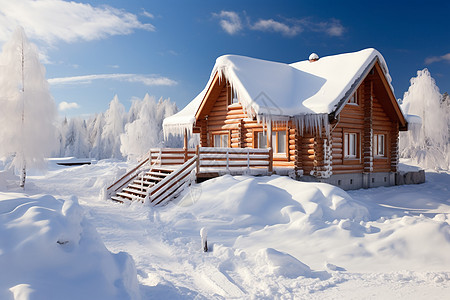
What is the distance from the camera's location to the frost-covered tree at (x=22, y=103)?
17.7m

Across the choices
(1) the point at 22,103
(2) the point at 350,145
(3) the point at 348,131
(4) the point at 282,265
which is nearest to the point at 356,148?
(2) the point at 350,145

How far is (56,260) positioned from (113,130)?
61991mm

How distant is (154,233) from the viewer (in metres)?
8.81

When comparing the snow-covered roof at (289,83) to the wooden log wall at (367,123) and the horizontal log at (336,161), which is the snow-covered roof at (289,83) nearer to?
the wooden log wall at (367,123)

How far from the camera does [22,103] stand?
58.6ft

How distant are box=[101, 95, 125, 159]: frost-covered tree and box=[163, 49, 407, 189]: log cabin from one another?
1747 inches

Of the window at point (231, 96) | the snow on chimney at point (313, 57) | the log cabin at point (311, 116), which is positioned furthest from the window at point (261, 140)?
the snow on chimney at point (313, 57)

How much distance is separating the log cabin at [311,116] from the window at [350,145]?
0.17 ft

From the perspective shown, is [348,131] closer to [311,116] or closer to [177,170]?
[311,116]

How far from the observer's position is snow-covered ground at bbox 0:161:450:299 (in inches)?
156

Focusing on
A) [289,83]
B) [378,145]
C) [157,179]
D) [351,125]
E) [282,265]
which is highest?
[289,83]

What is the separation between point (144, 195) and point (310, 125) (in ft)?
26.2

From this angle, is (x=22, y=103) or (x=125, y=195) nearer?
(x=125, y=195)

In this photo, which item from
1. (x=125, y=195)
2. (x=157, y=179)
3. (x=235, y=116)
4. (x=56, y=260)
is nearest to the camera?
(x=56, y=260)
